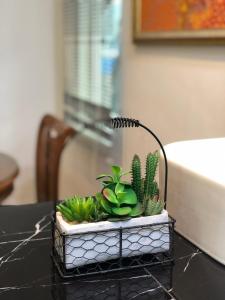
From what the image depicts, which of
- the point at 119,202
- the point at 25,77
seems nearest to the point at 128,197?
the point at 119,202

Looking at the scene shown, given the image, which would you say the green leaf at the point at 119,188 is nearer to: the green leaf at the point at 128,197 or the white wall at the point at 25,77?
the green leaf at the point at 128,197

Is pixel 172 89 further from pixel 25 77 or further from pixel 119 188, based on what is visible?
pixel 25 77

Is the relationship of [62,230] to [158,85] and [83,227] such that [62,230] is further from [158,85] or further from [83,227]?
[158,85]

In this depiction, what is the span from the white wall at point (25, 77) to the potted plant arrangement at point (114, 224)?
210 centimetres

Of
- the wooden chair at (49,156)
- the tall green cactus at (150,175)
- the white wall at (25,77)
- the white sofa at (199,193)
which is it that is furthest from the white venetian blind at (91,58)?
the tall green cactus at (150,175)

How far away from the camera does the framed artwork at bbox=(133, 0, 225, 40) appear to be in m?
1.39

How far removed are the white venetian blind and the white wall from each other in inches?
5.0

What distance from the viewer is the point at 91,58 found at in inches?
103

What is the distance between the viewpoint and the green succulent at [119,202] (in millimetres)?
827

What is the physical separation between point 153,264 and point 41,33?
2.28 meters

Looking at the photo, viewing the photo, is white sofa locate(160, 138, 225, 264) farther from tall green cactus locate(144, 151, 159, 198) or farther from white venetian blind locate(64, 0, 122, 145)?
white venetian blind locate(64, 0, 122, 145)

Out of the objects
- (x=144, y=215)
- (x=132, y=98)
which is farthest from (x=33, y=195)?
(x=144, y=215)

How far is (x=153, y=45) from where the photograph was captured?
180 cm

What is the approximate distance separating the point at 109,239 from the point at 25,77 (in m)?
2.20
